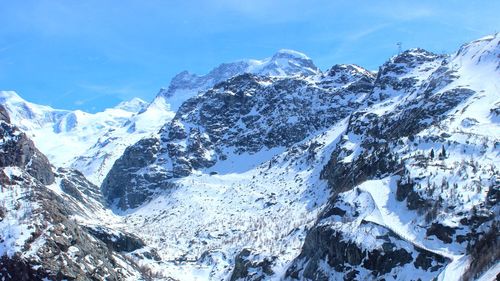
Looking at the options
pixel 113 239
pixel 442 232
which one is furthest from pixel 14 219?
pixel 442 232

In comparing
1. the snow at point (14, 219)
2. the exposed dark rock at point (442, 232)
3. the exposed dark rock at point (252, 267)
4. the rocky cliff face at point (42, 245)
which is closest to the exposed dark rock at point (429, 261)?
the exposed dark rock at point (442, 232)

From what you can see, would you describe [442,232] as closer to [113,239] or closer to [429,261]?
[429,261]

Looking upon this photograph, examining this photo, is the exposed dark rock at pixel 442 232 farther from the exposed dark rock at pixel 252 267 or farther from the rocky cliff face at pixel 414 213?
the exposed dark rock at pixel 252 267

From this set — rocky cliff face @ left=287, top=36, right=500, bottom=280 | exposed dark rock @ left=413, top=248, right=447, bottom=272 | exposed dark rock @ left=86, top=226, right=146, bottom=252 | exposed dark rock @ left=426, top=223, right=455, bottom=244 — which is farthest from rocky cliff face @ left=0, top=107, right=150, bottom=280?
exposed dark rock @ left=426, top=223, right=455, bottom=244

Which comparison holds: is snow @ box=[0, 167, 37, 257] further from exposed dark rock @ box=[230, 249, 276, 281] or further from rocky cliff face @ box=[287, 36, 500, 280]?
rocky cliff face @ box=[287, 36, 500, 280]

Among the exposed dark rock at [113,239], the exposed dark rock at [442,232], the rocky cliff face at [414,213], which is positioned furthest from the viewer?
the exposed dark rock at [113,239]

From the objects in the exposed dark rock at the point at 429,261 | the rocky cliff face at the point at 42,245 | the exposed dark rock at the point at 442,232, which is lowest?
the exposed dark rock at the point at 429,261

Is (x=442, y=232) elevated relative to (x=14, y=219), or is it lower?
lower

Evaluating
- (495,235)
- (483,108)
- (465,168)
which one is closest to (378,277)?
(495,235)

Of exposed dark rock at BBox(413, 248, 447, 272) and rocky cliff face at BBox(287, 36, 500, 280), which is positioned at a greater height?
rocky cliff face at BBox(287, 36, 500, 280)

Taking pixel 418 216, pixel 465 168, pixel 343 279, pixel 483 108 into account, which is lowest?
pixel 343 279

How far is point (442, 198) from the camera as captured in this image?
121m

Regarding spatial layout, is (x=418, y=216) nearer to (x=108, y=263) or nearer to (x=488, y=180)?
(x=488, y=180)

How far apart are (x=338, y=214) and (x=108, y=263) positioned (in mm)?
59930
